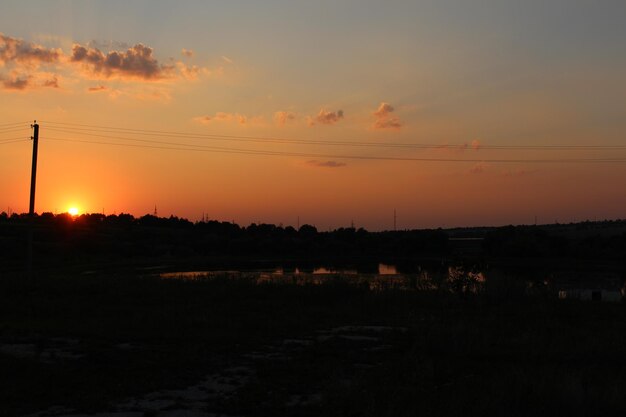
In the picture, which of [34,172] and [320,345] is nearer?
[320,345]

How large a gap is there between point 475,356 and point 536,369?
177cm

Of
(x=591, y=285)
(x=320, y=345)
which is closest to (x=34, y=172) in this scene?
(x=320, y=345)

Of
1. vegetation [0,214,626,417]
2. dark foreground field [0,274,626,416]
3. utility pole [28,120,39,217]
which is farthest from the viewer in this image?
utility pole [28,120,39,217]

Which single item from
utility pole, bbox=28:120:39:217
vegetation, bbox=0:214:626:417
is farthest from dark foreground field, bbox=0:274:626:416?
utility pole, bbox=28:120:39:217

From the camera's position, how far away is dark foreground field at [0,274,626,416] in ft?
29.4

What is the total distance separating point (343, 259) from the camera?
75125 mm

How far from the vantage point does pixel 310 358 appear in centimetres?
1281

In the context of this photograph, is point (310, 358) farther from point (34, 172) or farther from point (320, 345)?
point (34, 172)

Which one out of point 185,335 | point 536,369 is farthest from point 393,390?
point 185,335

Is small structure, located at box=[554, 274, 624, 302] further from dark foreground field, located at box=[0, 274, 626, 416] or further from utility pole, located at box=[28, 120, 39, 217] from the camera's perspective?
utility pole, located at box=[28, 120, 39, 217]

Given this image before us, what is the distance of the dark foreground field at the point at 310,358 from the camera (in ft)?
29.4

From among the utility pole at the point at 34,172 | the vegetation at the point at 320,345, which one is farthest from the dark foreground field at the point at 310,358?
the utility pole at the point at 34,172

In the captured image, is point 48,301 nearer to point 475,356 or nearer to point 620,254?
point 475,356

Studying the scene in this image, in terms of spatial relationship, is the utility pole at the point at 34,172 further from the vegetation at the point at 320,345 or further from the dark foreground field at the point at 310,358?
the dark foreground field at the point at 310,358
